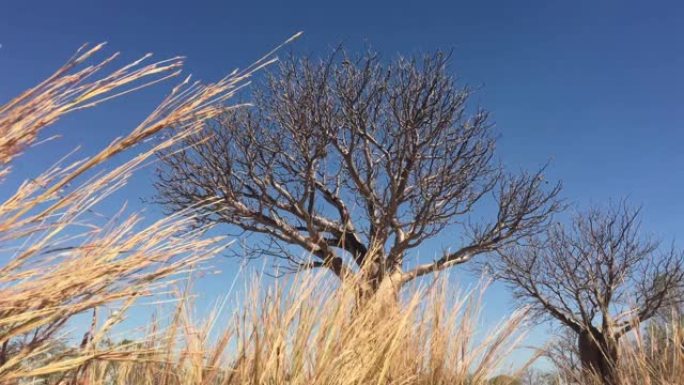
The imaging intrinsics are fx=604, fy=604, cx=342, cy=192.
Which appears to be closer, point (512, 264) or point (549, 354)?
point (549, 354)

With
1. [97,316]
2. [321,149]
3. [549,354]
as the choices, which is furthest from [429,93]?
[97,316]

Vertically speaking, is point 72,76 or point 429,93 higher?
point 429,93

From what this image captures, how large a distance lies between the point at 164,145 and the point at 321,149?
8.50m

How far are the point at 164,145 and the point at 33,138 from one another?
21cm

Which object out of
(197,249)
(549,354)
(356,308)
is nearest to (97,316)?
(197,249)

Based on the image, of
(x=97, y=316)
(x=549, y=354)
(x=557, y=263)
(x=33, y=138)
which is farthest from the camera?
(x=557, y=263)

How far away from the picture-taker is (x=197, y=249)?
1.24m

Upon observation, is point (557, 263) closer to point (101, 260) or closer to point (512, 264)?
point (512, 264)

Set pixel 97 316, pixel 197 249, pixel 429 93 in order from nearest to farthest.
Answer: pixel 197 249 < pixel 97 316 < pixel 429 93

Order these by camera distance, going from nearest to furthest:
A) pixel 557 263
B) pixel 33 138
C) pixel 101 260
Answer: pixel 33 138 → pixel 101 260 → pixel 557 263

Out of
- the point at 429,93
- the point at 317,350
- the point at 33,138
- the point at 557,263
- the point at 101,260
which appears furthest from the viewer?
the point at 557,263

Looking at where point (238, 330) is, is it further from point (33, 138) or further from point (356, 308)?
point (33, 138)

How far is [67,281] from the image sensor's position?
102cm

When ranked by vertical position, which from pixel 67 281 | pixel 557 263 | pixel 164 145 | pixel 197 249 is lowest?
pixel 67 281
